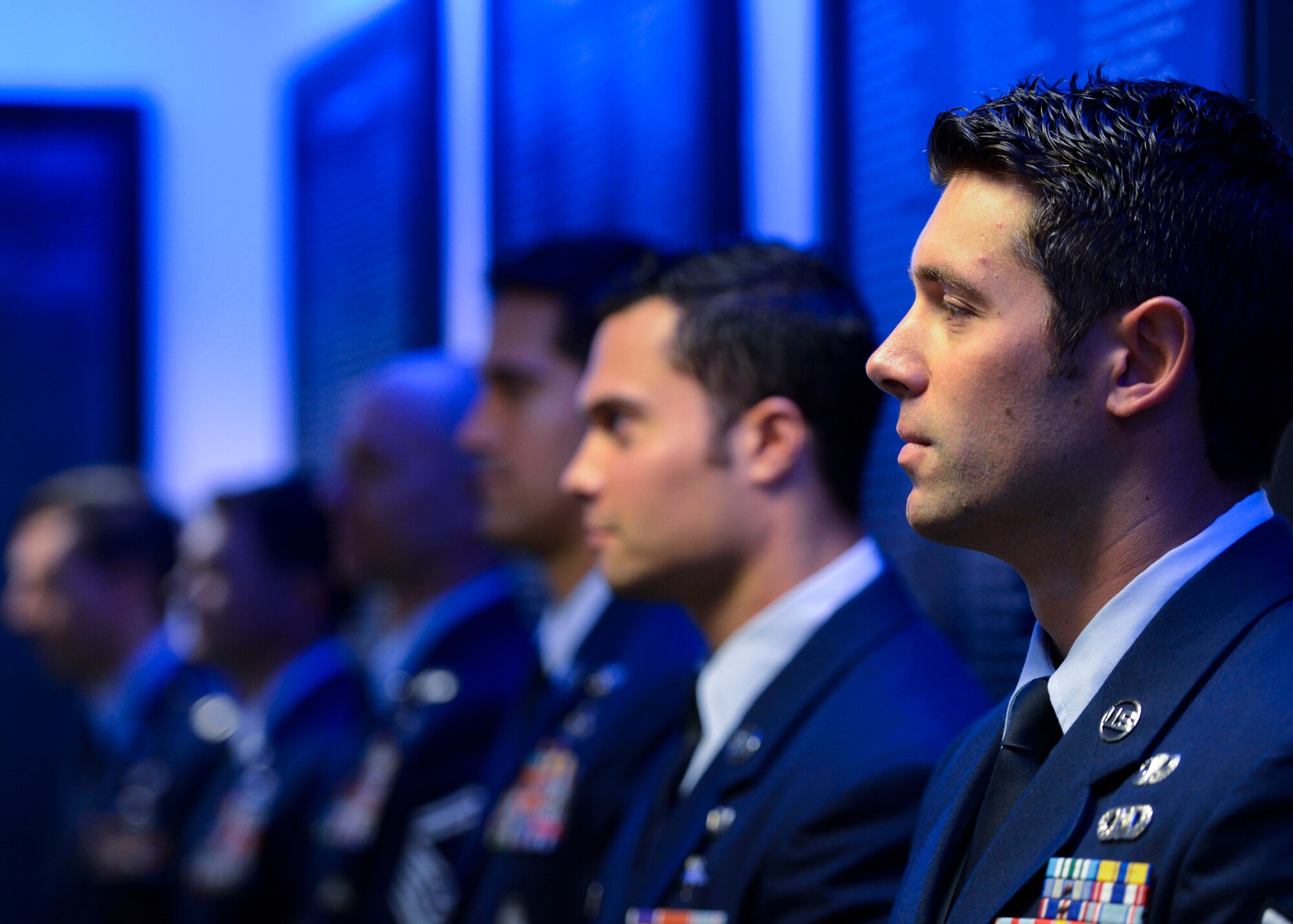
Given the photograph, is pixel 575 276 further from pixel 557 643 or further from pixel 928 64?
pixel 928 64

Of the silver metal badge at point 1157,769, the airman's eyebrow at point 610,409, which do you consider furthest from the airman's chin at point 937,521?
the airman's eyebrow at point 610,409

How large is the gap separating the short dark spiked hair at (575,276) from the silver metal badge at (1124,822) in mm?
2193

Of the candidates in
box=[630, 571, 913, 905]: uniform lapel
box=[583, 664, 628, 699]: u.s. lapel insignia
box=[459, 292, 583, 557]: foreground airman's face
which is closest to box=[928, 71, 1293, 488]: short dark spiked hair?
box=[630, 571, 913, 905]: uniform lapel

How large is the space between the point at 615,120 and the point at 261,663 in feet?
7.24

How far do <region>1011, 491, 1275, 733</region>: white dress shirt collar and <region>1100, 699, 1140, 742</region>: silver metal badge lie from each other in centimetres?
5

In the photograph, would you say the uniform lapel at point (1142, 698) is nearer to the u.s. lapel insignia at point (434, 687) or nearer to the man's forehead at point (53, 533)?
the u.s. lapel insignia at point (434, 687)

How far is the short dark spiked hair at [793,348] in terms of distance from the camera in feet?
8.19

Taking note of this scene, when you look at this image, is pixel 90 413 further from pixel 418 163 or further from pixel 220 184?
pixel 418 163

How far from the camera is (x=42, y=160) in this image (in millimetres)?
6441

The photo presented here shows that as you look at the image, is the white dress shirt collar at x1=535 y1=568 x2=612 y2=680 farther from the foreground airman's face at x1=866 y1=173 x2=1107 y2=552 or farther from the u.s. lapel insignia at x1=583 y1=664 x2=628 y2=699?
the foreground airman's face at x1=866 y1=173 x2=1107 y2=552

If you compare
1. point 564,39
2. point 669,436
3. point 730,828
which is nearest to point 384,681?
point 564,39

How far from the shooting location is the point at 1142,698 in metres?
1.39

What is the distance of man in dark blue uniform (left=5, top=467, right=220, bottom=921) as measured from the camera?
5.61m

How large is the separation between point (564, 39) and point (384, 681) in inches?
68.4
